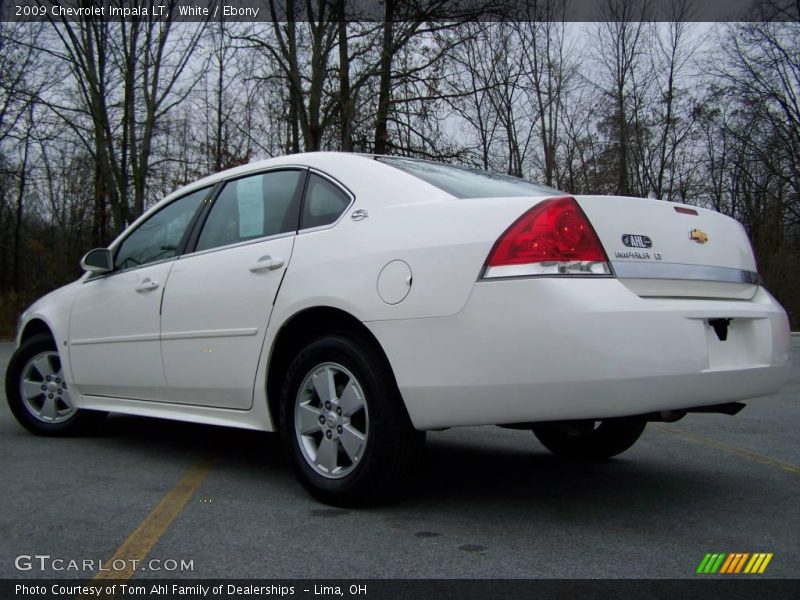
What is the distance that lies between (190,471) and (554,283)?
2432mm

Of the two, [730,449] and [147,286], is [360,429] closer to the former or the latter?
[147,286]

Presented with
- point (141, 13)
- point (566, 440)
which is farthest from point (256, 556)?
point (141, 13)

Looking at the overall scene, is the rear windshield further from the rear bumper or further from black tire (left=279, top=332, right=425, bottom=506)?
black tire (left=279, top=332, right=425, bottom=506)

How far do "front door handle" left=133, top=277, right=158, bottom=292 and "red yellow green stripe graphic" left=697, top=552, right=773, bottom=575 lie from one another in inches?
127

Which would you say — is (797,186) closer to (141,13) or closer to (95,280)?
(141,13)

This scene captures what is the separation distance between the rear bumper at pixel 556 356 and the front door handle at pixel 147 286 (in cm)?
196

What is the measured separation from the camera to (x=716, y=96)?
2727 cm

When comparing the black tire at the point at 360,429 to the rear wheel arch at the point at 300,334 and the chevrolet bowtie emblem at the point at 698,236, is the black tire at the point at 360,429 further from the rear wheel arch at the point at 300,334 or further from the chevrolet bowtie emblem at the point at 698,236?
the chevrolet bowtie emblem at the point at 698,236

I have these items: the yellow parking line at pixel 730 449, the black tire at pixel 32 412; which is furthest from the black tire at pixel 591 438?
the black tire at pixel 32 412

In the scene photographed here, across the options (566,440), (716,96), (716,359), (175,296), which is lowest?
(566,440)

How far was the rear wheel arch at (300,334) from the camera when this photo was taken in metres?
3.42

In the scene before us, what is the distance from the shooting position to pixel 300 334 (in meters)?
3.72

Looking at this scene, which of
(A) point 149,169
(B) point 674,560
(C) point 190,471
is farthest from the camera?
(A) point 149,169
